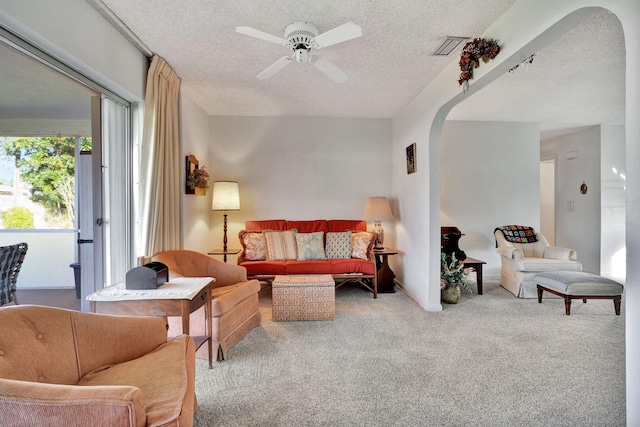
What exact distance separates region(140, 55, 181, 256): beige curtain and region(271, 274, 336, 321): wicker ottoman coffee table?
121 centimetres

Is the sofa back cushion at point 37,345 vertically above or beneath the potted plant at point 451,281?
above

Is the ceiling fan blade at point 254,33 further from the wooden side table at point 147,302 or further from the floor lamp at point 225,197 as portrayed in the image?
the floor lamp at point 225,197

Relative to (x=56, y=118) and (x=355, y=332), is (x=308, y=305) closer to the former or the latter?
(x=355, y=332)

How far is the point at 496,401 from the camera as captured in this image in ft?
5.97

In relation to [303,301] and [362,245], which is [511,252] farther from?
[303,301]

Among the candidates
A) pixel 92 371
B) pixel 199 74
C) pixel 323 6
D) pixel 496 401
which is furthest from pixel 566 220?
pixel 92 371

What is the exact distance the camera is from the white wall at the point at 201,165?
11.6 ft

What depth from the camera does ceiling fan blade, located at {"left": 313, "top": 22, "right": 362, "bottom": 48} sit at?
184 centimetres

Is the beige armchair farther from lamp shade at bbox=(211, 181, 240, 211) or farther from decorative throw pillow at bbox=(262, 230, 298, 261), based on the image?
lamp shade at bbox=(211, 181, 240, 211)

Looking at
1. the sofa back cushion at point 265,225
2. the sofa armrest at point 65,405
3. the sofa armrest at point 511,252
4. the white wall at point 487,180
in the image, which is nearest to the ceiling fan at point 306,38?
the sofa armrest at point 65,405

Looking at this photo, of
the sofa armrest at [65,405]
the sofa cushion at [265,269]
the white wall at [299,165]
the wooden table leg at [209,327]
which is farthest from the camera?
the white wall at [299,165]

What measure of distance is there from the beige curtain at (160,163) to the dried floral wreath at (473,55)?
2647mm

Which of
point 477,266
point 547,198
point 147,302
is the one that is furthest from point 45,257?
point 547,198

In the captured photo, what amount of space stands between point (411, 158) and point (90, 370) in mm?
3653
